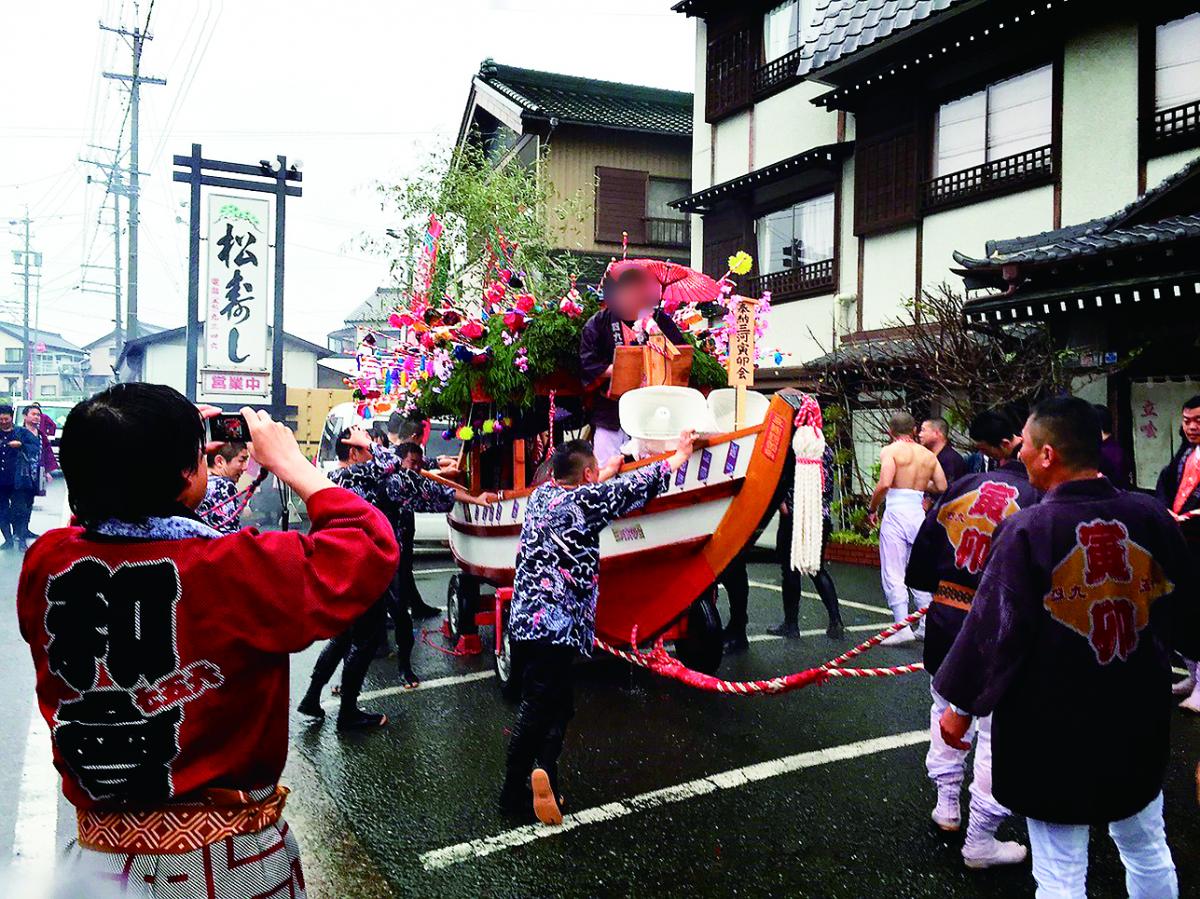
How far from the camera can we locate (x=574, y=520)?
438cm

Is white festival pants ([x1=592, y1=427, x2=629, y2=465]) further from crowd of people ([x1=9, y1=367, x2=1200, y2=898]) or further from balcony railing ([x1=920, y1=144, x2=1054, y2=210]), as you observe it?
balcony railing ([x1=920, y1=144, x2=1054, y2=210])

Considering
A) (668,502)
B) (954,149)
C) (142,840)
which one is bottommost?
(142,840)

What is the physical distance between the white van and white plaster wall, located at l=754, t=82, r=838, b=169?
8.03m

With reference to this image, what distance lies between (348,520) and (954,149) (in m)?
13.4

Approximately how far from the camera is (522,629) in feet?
14.3

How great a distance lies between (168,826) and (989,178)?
519 inches

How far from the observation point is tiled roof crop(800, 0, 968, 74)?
1236cm

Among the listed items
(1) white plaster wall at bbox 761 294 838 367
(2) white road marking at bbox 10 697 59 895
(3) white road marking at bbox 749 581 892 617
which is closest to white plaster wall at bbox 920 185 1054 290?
(1) white plaster wall at bbox 761 294 838 367

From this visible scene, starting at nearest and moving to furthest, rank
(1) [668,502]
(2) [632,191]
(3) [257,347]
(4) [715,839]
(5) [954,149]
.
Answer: (4) [715,839] < (1) [668,502] < (5) [954,149] < (3) [257,347] < (2) [632,191]

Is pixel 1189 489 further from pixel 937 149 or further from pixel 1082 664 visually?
pixel 937 149

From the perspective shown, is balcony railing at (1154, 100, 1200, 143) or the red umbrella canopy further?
balcony railing at (1154, 100, 1200, 143)

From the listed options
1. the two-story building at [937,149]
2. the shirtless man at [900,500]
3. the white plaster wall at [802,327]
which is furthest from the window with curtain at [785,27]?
the shirtless man at [900,500]

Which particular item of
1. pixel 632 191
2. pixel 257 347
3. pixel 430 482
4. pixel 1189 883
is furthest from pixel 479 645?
pixel 632 191

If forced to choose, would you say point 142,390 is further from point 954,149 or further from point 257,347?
point 257,347
